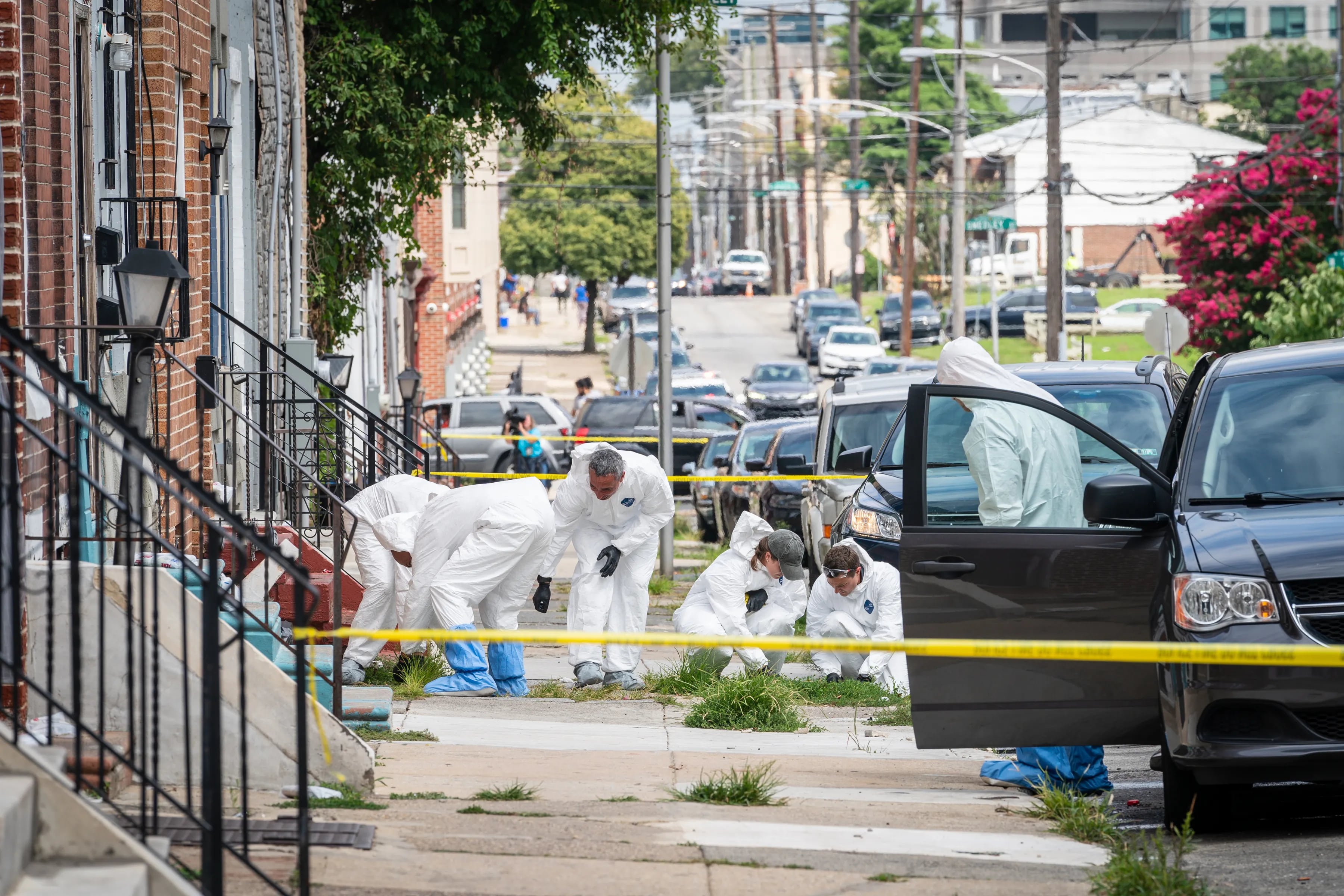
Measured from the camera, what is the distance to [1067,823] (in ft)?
22.6

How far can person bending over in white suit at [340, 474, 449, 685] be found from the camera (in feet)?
34.4

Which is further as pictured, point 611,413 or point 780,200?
point 780,200

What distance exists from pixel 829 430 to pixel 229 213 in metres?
5.54

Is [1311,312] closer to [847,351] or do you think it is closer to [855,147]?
[847,351]

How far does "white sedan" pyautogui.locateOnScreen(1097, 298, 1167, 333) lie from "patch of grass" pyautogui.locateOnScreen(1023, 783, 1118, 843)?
48.0 metres

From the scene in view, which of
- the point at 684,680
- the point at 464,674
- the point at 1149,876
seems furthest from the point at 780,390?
the point at 1149,876

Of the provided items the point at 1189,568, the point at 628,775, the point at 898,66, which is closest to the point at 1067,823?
the point at 1189,568

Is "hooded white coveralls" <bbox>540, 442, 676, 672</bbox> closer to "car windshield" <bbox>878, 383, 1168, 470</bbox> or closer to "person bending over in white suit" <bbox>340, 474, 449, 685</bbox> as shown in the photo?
"person bending over in white suit" <bbox>340, 474, 449, 685</bbox>

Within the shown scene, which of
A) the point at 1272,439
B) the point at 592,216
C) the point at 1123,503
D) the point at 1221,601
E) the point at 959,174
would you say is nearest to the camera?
the point at 1221,601

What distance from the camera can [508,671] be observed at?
10.4 m

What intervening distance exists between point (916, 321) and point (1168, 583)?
168 ft

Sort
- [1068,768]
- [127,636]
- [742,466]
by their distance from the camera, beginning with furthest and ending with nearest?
[742,466]
[1068,768]
[127,636]

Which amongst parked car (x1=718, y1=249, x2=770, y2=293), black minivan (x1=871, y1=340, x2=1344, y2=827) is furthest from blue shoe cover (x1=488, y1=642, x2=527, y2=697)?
parked car (x1=718, y1=249, x2=770, y2=293)

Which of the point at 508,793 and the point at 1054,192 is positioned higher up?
the point at 1054,192
